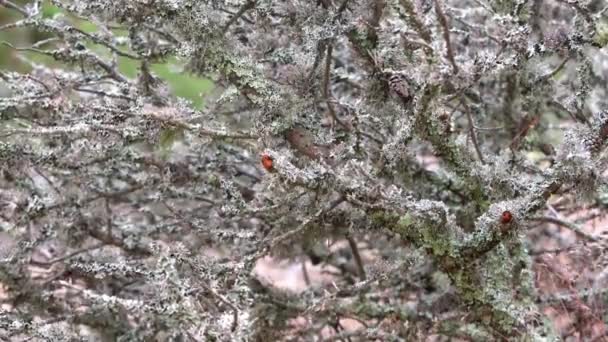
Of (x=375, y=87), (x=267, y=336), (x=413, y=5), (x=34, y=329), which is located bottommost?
(x=267, y=336)

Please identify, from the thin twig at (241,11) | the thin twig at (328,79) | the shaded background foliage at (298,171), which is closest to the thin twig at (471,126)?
the shaded background foliage at (298,171)

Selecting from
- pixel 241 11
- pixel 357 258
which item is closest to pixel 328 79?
pixel 241 11

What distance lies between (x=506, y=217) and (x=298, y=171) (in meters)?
0.20

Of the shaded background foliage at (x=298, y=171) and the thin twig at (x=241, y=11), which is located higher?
the thin twig at (x=241, y=11)

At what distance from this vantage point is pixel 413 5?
0.67m

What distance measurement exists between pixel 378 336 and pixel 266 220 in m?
0.18

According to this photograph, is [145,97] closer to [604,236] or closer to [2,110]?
[2,110]

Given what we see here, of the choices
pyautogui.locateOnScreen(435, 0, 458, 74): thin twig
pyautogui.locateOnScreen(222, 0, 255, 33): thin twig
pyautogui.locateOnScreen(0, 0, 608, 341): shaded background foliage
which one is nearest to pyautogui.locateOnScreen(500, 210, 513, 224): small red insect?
pyautogui.locateOnScreen(0, 0, 608, 341): shaded background foliage

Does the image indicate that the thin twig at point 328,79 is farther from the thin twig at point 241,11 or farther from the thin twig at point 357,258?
the thin twig at point 357,258

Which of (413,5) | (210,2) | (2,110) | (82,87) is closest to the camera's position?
(413,5)

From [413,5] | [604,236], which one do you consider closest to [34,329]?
[413,5]

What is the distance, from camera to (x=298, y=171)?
0.71 metres

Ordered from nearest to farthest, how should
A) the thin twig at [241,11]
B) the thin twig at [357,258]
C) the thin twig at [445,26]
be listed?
the thin twig at [445,26], the thin twig at [241,11], the thin twig at [357,258]

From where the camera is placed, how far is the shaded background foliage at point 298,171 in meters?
0.75
